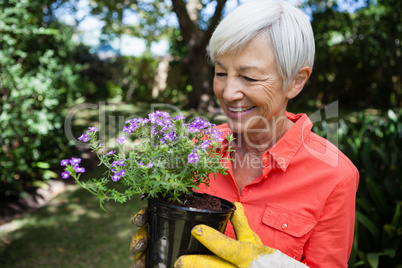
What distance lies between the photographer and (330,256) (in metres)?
1.50

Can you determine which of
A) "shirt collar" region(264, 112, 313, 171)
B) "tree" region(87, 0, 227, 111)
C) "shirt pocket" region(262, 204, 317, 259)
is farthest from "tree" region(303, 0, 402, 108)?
"shirt pocket" region(262, 204, 317, 259)

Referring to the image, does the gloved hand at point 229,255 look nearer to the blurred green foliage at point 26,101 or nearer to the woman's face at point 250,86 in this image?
the woman's face at point 250,86

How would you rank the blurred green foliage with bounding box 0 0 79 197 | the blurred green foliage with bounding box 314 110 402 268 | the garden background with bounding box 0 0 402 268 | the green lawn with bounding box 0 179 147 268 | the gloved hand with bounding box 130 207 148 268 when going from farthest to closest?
the blurred green foliage with bounding box 0 0 79 197 < the green lawn with bounding box 0 179 147 268 < the garden background with bounding box 0 0 402 268 < the blurred green foliage with bounding box 314 110 402 268 < the gloved hand with bounding box 130 207 148 268

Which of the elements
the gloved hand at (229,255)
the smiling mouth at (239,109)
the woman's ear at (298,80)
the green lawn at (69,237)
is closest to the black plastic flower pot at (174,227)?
the gloved hand at (229,255)

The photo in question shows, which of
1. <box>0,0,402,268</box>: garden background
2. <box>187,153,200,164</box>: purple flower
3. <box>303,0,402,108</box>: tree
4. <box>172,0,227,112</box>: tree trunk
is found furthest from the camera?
<box>303,0,402,108</box>: tree

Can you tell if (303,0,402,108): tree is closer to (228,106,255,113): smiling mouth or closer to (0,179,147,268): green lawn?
(0,179,147,268): green lawn

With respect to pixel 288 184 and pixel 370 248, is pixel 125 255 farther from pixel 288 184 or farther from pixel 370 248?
pixel 288 184

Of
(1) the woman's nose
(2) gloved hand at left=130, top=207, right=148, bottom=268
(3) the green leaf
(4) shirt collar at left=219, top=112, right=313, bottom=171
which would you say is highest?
(1) the woman's nose

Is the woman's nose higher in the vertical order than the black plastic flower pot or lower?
higher

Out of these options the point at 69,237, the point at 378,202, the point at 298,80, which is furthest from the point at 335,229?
the point at 69,237

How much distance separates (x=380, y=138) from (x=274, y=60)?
362cm

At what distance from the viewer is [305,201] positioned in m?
1.53

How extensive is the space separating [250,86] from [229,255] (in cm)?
68

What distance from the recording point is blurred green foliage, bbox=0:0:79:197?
196 inches
